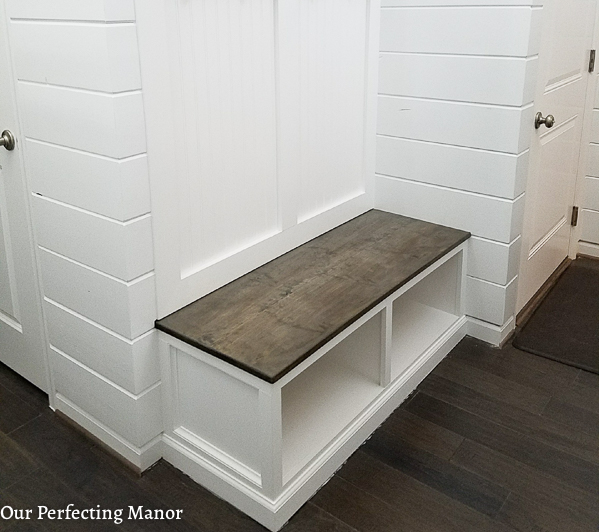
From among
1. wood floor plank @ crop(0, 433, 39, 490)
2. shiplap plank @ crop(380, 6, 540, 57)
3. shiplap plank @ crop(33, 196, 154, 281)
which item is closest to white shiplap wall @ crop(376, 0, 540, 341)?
shiplap plank @ crop(380, 6, 540, 57)

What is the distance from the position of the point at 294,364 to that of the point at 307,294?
0.40 metres

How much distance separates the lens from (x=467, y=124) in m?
2.34

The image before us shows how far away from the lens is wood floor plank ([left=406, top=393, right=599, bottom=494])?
72.9 inches

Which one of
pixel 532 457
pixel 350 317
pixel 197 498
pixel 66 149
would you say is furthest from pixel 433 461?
pixel 66 149

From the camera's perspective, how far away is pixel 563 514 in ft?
5.62

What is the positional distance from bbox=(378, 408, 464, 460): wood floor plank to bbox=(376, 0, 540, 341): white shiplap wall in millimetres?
598

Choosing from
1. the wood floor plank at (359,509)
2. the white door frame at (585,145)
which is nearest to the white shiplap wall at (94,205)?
the wood floor plank at (359,509)

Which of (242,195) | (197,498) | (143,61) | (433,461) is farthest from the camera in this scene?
(242,195)

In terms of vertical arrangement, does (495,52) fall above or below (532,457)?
above

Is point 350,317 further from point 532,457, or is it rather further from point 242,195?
point 532,457

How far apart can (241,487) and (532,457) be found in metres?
0.85

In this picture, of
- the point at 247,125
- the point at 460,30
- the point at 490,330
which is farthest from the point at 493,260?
the point at 247,125

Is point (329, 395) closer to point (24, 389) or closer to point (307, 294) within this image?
point (307, 294)

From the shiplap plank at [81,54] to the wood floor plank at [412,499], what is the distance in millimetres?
1193
